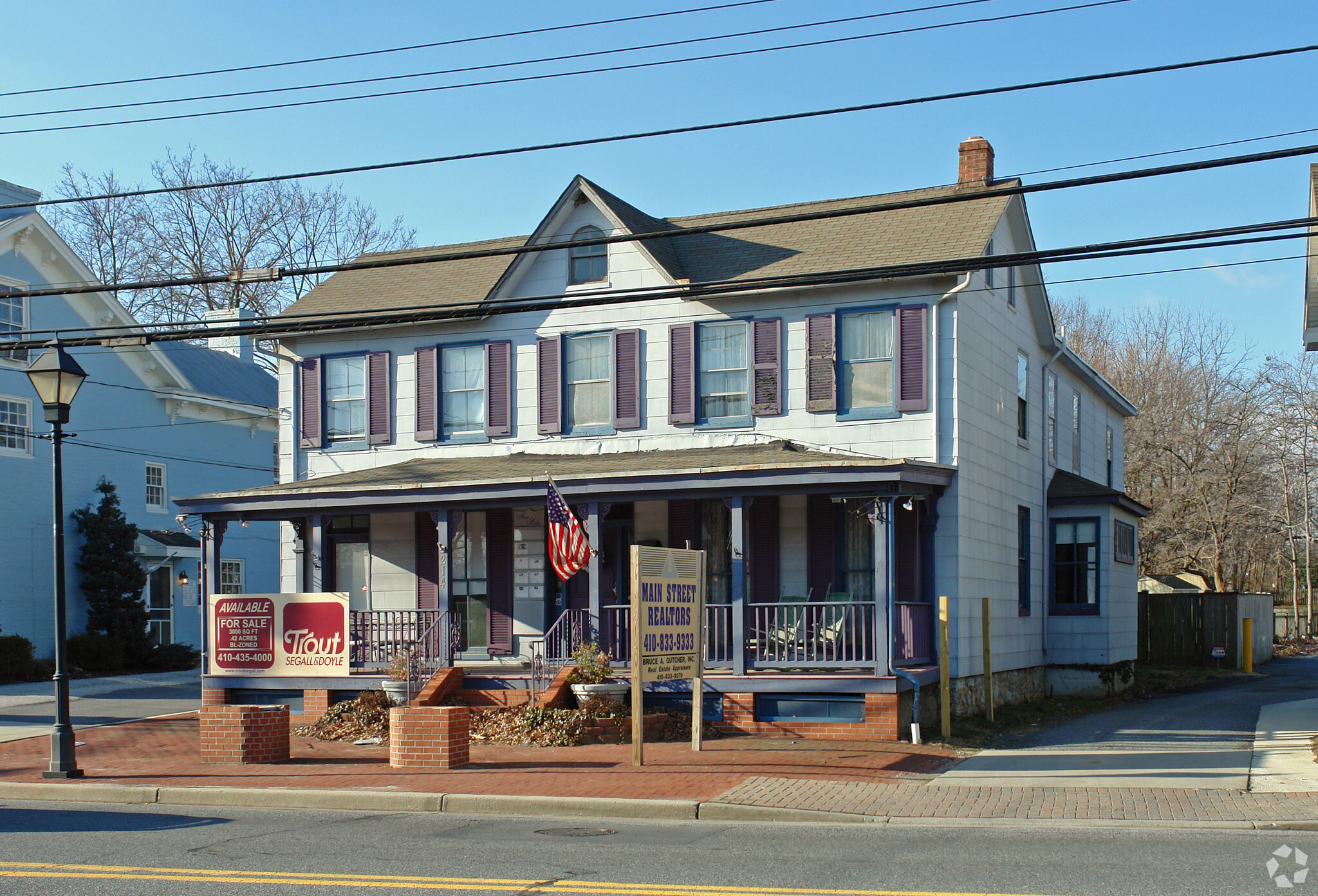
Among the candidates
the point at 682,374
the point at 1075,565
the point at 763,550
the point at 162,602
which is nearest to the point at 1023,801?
the point at 763,550

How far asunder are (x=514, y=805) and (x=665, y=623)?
3.43 metres

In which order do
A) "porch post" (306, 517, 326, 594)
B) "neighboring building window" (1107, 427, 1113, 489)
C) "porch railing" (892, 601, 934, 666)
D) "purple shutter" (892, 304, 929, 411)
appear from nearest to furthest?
"porch railing" (892, 601, 934, 666)
"purple shutter" (892, 304, 929, 411)
"porch post" (306, 517, 326, 594)
"neighboring building window" (1107, 427, 1113, 489)

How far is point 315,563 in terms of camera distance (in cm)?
2194

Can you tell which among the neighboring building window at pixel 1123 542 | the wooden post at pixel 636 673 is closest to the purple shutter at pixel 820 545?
the wooden post at pixel 636 673

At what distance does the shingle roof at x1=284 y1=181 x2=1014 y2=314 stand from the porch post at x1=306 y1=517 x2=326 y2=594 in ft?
13.1

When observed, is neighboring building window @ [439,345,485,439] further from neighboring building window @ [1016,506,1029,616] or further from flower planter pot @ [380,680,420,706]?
neighboring building window @ [1016,506,1029,616]

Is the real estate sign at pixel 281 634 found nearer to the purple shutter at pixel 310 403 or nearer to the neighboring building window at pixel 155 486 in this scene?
the purple shutter at pixel 310 403

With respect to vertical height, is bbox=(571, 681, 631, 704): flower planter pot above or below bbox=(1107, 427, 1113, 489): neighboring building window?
below

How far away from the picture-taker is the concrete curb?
33.3ft

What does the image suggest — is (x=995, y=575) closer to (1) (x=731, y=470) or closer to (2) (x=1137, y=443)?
(1) (x=731, y=470)

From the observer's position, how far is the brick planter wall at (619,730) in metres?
15.8

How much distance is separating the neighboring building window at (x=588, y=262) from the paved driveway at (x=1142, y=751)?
9.64 m

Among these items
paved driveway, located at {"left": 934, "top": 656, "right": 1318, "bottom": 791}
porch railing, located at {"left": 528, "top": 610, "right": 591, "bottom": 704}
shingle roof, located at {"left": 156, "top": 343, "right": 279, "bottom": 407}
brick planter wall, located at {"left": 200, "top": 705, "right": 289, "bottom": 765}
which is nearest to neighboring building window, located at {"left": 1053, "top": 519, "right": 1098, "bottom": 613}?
paved driveway, located at {"left": 934, "top": 656, "right": 1318, "bottom": 791}

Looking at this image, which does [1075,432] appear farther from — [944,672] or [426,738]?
[426,738]
